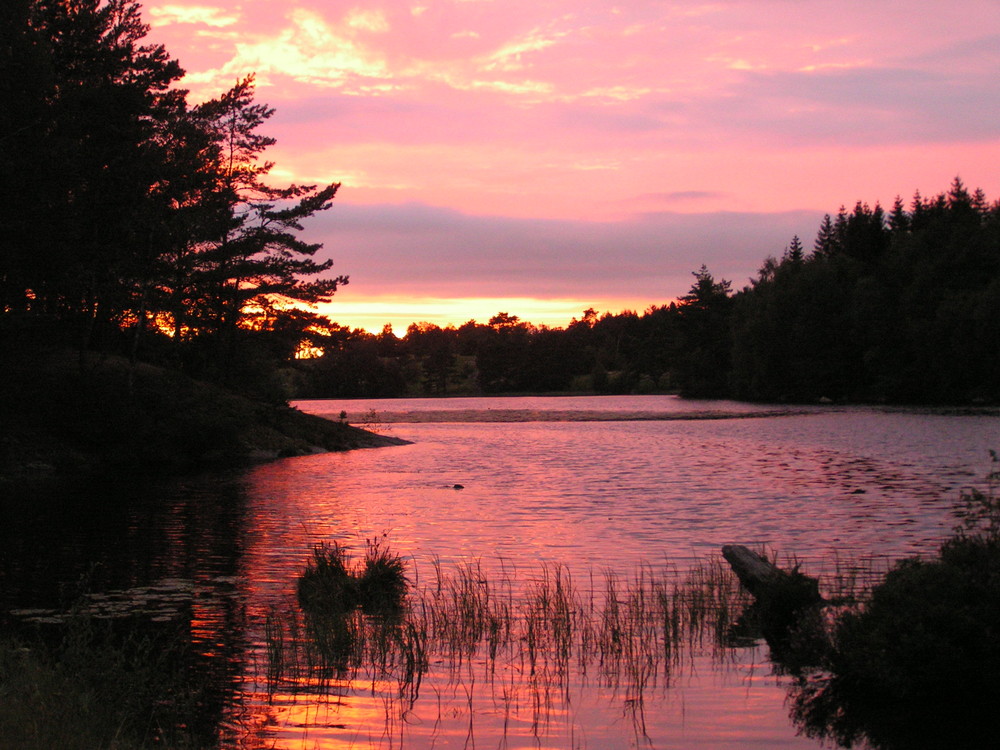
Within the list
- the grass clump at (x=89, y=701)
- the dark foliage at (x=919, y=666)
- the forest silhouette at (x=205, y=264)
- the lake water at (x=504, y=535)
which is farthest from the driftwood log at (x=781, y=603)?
the forest silhouette at (x=205, y=264)

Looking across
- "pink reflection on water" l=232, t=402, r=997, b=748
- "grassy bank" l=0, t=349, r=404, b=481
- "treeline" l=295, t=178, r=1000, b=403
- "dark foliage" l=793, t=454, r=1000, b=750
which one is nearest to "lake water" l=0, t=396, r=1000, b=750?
"pink reflection on water" l=232, t=402, r=997, b=748

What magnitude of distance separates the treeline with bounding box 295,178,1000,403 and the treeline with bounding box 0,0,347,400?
6.55 m

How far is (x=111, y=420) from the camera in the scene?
129 ft

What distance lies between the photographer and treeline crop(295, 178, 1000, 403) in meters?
93.7

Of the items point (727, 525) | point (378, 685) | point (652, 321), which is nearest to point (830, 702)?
point (378, 685)

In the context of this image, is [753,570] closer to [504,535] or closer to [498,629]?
[498,629]

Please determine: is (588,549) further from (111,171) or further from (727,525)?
(111,171)

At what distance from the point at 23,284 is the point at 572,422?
56395 mm

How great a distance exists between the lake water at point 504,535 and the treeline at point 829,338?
24.0m

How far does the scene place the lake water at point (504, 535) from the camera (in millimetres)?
9617

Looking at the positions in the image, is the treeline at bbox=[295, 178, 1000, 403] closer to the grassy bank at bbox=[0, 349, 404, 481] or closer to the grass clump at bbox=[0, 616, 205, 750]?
the grassy bank at bbox=[0, 349, 404, 481]

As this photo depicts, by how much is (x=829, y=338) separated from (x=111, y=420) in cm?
9176

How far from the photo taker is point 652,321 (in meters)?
195

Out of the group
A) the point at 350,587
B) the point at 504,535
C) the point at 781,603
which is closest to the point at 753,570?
the point at 781,603
